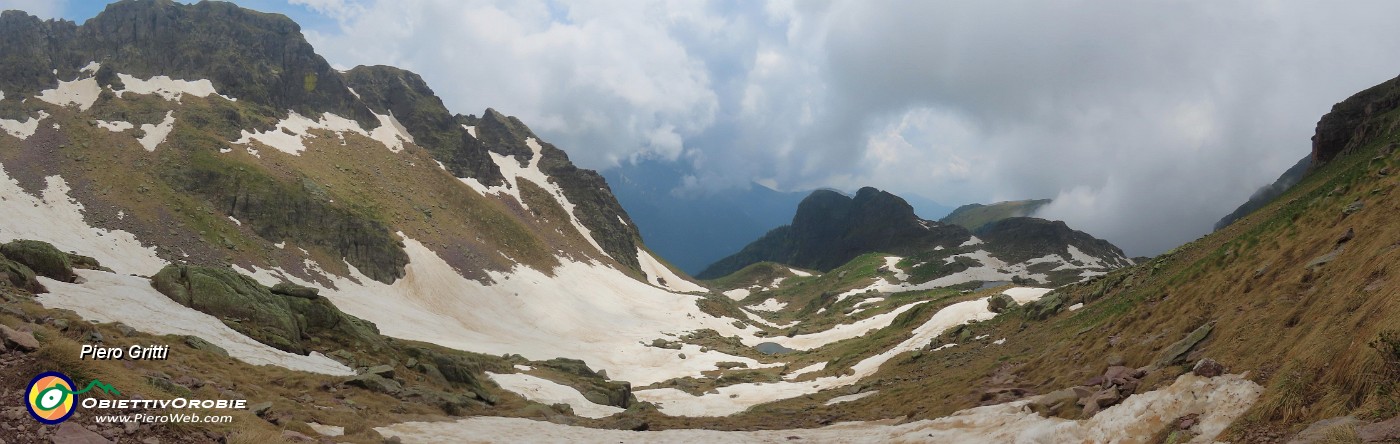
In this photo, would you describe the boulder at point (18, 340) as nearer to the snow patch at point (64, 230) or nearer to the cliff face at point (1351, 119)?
the snow patch at point (64, 230)

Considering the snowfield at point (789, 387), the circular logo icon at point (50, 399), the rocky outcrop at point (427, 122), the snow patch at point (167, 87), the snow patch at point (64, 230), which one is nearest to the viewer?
the circular logo icon at point (50, 399)

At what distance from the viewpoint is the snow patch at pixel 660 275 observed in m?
173

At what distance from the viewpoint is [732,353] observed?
76562 millimetres

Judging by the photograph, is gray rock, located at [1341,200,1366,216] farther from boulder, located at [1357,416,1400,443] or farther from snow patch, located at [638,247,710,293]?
snow patch, located at [638,247,710,293]

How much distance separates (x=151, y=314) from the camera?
23.8 metres

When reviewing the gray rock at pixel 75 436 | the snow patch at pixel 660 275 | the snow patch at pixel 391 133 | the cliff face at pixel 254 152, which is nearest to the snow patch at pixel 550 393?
the gray rock at pixel 75 436

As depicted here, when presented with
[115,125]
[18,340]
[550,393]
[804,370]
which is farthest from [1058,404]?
[115,125]

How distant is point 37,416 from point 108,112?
311ft

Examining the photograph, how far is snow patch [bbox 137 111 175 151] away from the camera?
72.3 metres

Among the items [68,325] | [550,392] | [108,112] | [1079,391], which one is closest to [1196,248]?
[1079,391]

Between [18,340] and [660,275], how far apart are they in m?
168

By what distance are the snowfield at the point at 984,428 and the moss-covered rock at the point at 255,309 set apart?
12.3 meters

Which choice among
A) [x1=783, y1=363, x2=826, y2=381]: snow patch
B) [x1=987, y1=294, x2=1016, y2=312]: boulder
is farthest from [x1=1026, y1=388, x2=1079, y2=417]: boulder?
[x1=783, y1=363, x2=826, y2=381]: snow patch

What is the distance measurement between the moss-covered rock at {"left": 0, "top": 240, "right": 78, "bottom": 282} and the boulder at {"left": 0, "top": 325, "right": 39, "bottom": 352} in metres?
18.2
